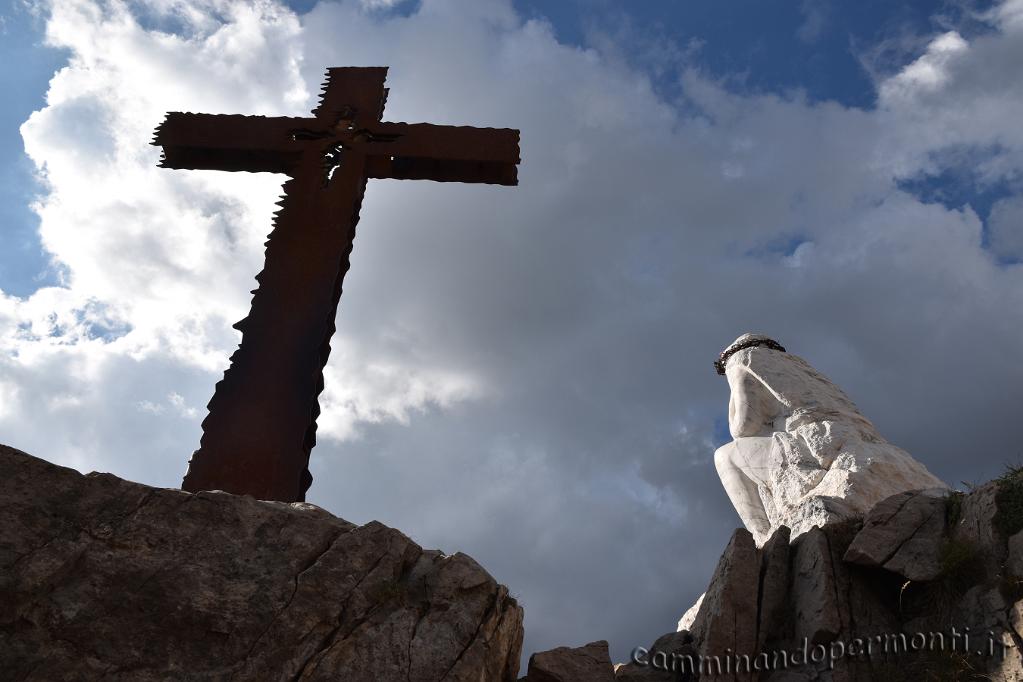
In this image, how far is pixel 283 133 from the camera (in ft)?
25.9

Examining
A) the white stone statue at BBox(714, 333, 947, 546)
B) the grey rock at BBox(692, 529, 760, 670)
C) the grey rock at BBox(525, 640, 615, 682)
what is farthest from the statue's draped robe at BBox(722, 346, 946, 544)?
the grey rock at BBox(525, 640, 615, 682)

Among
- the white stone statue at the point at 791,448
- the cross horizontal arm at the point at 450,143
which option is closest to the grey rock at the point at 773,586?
the white stone statue at the point at 791,448

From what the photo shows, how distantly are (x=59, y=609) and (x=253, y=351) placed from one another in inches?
103

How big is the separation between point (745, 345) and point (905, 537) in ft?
17.8

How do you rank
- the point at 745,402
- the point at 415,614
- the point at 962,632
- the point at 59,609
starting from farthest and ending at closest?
the point at 745,402 → the point at 962,632 → the point at 415,614 → the point at 59,609

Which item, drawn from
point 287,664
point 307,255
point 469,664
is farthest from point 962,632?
point 307,255

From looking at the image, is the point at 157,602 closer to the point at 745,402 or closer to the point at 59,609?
the point at 59,609

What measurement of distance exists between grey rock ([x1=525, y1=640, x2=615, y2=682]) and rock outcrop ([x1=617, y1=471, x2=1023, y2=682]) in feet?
1.22

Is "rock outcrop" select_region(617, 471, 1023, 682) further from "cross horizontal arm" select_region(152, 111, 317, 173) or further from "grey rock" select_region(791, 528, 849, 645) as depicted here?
"cross horizontal arm" select_region(152, 111, 317, 173)

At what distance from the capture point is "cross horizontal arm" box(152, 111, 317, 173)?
25.9ft

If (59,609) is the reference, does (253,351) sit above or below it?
above

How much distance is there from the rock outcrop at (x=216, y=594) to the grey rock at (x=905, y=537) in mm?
2126

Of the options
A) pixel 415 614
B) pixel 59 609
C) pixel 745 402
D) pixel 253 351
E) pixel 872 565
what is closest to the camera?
pixel 59 609

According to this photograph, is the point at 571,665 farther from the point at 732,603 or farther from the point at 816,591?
the point at 816,591
